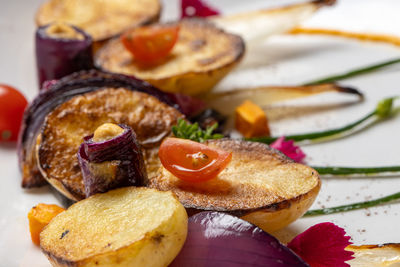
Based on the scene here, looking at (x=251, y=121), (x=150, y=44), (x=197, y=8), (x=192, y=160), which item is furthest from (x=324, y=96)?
(x=192, y=160)

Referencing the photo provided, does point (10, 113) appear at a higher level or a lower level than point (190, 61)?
lower

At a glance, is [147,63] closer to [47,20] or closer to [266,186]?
[47,20]

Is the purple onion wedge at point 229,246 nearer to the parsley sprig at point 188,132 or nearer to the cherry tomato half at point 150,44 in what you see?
the parsley sprig at point 188,132

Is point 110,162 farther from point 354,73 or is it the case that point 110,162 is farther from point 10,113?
point 354,73

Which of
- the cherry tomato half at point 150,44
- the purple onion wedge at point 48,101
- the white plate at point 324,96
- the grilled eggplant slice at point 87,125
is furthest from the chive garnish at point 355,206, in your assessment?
the cherry tomato half at point 150,44

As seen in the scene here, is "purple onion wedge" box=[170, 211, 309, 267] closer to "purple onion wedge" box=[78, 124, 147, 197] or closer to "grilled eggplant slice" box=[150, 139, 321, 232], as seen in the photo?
"grilled eggplant slice" box=[150, 139, 321, 232]
